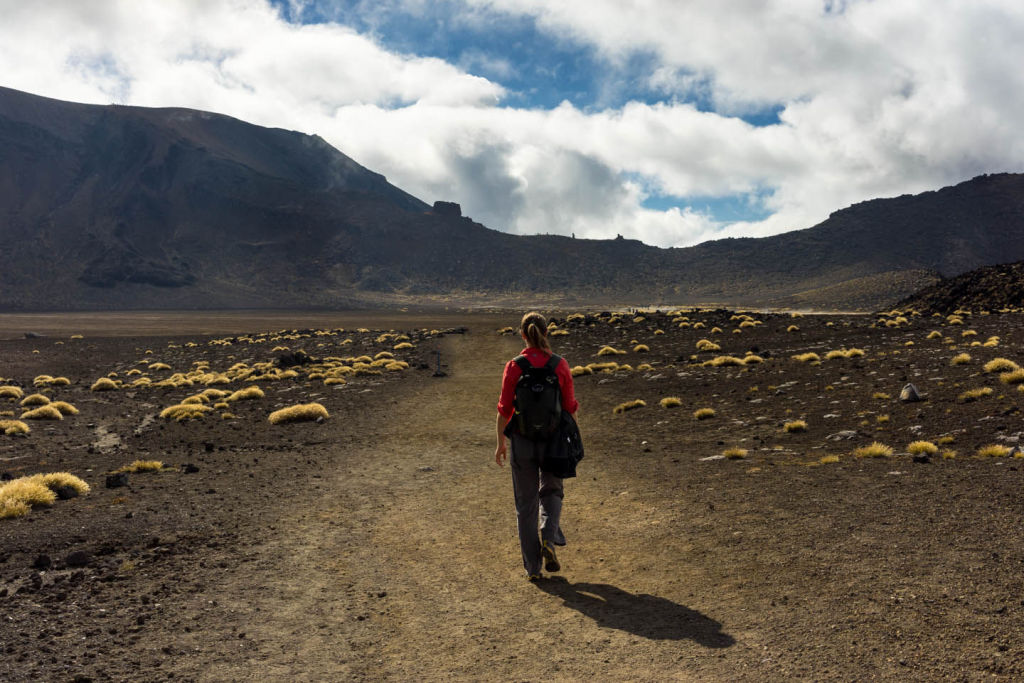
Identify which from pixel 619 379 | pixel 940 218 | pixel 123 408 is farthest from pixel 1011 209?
pixel 123 408

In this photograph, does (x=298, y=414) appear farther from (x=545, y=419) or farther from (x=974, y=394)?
(x=974, y=394)

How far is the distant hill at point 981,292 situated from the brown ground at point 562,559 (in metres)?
35.2

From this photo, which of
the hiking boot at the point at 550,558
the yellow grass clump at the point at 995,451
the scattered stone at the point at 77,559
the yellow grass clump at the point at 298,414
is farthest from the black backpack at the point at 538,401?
the yellow grass clump at the point at 298,414

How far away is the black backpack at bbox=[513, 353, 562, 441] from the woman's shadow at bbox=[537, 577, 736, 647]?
1410 millimetres

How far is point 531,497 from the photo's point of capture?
242 inches

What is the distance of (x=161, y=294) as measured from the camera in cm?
14650

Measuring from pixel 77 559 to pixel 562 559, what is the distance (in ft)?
16.8

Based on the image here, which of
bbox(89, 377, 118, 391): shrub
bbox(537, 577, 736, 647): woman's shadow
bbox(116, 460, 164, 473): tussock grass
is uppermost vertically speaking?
bbox(537, 577, 736, 647): woman's shadow

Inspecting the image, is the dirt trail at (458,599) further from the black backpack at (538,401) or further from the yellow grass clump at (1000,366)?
the yellow grass clump at (1000,366)

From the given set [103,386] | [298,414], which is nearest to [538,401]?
[298,414]

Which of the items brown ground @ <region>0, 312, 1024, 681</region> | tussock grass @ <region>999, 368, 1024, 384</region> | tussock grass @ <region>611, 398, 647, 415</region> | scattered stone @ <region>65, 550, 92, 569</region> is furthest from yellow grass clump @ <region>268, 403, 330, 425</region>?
tussock grass @ <region>999, 368, 1024, 384</region>

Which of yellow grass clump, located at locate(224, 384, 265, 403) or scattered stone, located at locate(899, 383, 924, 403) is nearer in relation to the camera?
scattered stone, located at locate(899, 383, 924, 403)

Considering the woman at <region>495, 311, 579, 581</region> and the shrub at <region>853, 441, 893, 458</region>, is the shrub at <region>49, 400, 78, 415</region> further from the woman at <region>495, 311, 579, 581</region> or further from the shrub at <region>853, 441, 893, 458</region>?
the shrub at <region>853, 441, 893, 458</region>

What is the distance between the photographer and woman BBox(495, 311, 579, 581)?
6.07m
